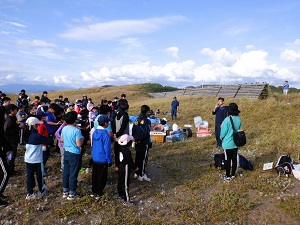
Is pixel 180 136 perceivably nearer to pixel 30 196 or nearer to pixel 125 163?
pixel 125 163

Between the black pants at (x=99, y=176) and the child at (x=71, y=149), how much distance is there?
1.37ft

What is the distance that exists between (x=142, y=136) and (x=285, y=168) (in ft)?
14.2

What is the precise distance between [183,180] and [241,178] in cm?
167

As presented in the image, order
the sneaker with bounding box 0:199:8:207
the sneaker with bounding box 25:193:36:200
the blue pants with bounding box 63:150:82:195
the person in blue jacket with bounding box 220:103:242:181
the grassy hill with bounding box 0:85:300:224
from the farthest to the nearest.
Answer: the person in blue jacket with bounding box 220:103:242:181 < the sneaker with bounding box 25:193:36:200 < the blue pants with bounding box 63:150:82:195 < the sneaker with bounding box 0:199:8:207 < the grassy hill with bounding box 0:85:300:224

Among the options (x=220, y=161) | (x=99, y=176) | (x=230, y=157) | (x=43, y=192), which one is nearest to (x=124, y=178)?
(x=99, y=176)

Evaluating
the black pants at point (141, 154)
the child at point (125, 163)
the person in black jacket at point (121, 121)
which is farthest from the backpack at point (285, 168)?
the person in black jacket at point (121, 121)

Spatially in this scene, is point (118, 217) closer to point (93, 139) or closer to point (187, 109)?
point (93, 139)

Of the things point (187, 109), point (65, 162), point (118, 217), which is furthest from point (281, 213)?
point (187, 109)

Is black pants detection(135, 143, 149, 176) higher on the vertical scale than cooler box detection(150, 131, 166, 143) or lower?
higher

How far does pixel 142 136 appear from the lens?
6.37 m

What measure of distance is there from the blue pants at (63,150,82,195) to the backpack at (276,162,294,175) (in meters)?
5.68

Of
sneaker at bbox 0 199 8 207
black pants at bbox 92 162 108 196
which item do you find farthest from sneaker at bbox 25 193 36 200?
black pants at bbox 92 162 108 196

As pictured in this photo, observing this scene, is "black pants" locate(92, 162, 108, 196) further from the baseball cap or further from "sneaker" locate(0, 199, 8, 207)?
"sneaker" locate(0, 199, 8, 207)

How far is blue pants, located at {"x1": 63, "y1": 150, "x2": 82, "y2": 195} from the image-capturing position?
208 inches
